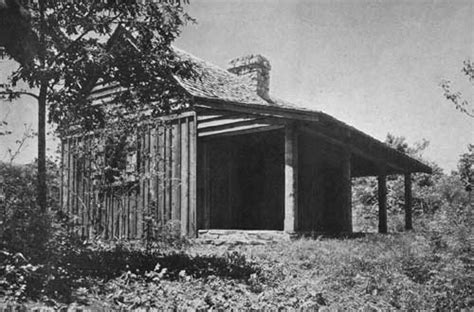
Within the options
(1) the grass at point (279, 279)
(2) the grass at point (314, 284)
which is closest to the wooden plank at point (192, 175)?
(1) the grass at point (279, 279)

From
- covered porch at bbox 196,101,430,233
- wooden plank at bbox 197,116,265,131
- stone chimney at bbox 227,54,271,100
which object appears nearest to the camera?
Result: covered porch at bbox 196,101,430,233

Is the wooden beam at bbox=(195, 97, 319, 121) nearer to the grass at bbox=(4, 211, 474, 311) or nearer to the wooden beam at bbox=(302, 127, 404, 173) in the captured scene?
the wooden beam at bbox=(302, 127, 404, 173)

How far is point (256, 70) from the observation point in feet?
58.7

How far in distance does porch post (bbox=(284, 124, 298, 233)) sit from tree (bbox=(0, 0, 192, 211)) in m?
3.52

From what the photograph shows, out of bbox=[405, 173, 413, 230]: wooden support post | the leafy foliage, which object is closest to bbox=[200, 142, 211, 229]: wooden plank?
bbox=[405, 173, 413, 230]: wooden support post

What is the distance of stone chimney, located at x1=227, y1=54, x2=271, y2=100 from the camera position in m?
17.8

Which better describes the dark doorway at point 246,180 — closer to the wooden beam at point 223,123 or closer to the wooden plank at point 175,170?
the wooden beam at point 223,123

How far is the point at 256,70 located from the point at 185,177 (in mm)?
7128

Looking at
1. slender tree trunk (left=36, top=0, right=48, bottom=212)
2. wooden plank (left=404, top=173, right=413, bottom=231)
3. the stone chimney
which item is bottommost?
wooden plank (left=404, top=173, right=413, bottom=231)

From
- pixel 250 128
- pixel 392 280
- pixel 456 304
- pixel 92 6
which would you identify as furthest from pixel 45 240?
pixel 250 128

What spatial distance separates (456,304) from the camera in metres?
6.03

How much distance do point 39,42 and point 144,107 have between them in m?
3.05

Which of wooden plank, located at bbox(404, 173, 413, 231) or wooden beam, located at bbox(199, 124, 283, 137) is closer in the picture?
wooden beam, located at bbox(199, 124, 283, 137)

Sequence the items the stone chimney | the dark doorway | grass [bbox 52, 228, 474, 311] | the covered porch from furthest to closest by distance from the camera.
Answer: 1. the stone chimney
2. the dark doorway
3. the covered porch
4. grass [bbox 52, 228, 474, 311]
